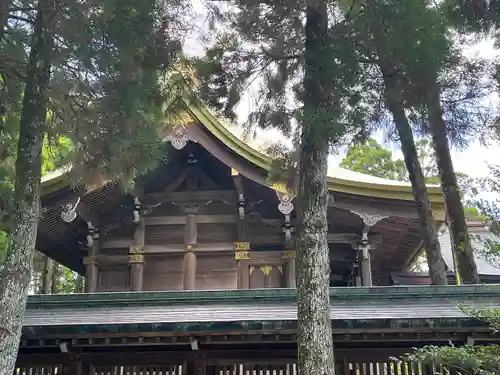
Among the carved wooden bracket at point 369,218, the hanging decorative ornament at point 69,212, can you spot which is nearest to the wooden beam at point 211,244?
A: the carved wooden bracket at point 369,218

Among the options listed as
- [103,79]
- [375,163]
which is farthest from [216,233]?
[375,163]

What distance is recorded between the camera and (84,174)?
23.6 ft

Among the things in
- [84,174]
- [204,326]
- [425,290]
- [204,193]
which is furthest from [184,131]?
[425,290]

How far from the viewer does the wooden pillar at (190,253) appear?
35.9 feet

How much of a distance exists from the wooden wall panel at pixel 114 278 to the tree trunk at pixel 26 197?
573 cm

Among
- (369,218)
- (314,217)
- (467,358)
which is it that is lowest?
(467,358)

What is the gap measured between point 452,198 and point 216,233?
463 centimetres

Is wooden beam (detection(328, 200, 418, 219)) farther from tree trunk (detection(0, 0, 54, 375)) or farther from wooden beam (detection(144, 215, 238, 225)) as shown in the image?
tree trunk (detection(0, 0, 54, 375))

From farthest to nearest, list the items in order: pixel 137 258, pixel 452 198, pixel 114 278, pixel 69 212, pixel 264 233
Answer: pixel 114 278 → pixel 264 233 → pixel 137 258 → pixel 69 212 → pixel 452 198

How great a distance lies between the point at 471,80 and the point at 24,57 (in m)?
6.20

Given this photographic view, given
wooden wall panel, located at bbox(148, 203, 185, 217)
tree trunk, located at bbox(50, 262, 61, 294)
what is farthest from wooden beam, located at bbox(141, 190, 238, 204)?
tree trunk, located at bbox(50, 262, 61, 294)

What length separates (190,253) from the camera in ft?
36.4

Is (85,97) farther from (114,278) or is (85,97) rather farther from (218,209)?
(114,278)

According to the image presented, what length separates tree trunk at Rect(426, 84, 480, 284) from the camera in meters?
8.41
